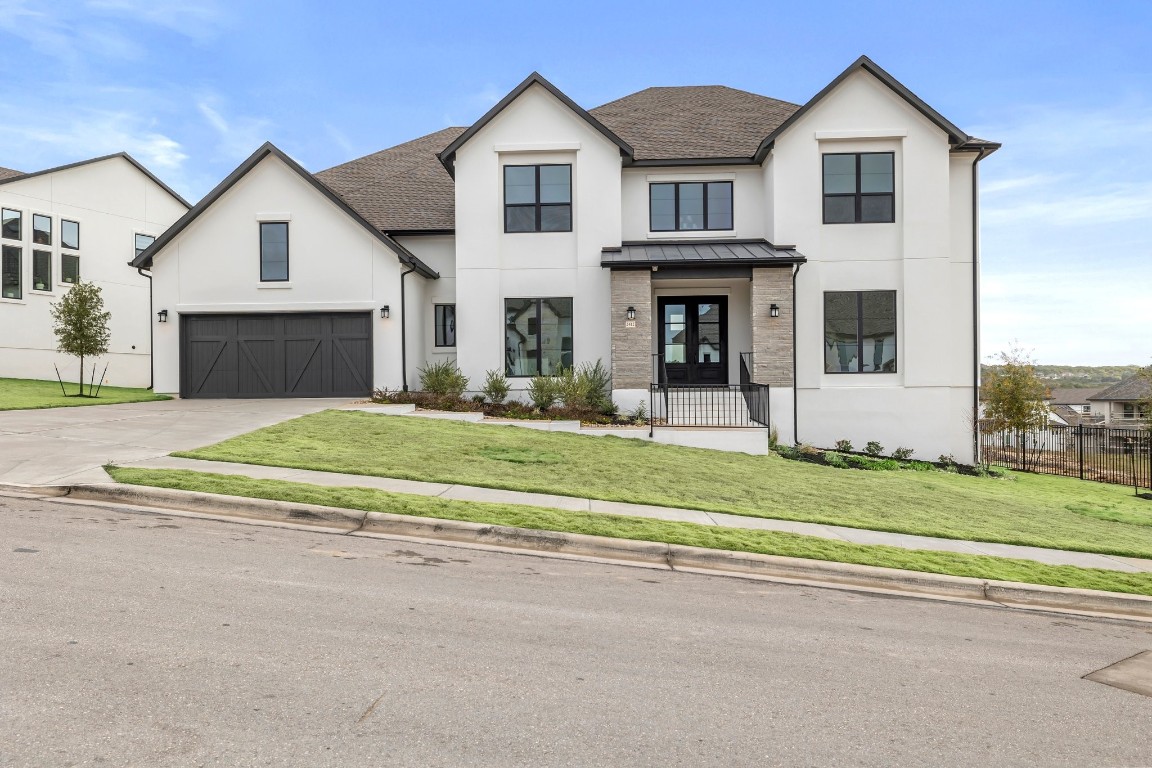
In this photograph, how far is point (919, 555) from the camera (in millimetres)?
8594

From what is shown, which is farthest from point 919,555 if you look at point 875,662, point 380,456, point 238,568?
point 380,456

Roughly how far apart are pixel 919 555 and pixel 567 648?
5403 mm

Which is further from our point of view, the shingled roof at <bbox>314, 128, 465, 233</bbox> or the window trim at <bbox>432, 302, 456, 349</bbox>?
the shingled roof at <bbox>314, 128, 465, 233</bbox>

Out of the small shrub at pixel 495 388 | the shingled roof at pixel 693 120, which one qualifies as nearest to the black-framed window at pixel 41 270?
the small shrub at pixel 495 388

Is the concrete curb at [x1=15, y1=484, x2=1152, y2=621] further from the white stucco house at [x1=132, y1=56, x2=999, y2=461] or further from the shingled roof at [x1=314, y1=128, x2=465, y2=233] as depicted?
the shingled roof at [x1=314, y1=128, x2=465, y2=233]

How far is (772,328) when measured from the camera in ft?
62.0

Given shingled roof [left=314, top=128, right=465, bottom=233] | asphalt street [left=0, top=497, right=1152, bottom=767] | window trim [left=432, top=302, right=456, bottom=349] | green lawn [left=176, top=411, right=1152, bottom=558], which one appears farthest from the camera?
shingled roof [left=314, top=128, right=465, bottom=233]

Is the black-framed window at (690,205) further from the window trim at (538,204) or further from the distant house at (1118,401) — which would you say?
the distant house at (1118,401)

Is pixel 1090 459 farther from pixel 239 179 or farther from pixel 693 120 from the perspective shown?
pixel 239 179

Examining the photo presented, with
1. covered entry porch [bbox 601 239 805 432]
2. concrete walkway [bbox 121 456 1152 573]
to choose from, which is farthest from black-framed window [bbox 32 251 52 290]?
concrete walkway [bbox 121 456 1152 573]

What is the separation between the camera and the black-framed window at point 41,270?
28.9 meters

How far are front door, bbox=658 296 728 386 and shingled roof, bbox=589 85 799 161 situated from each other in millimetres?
4143

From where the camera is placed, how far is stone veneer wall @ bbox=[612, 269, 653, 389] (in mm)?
18906

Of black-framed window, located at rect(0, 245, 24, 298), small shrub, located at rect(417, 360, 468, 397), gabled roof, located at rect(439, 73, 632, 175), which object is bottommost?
small shrub, located at rect(417, 360, 468, 397)
